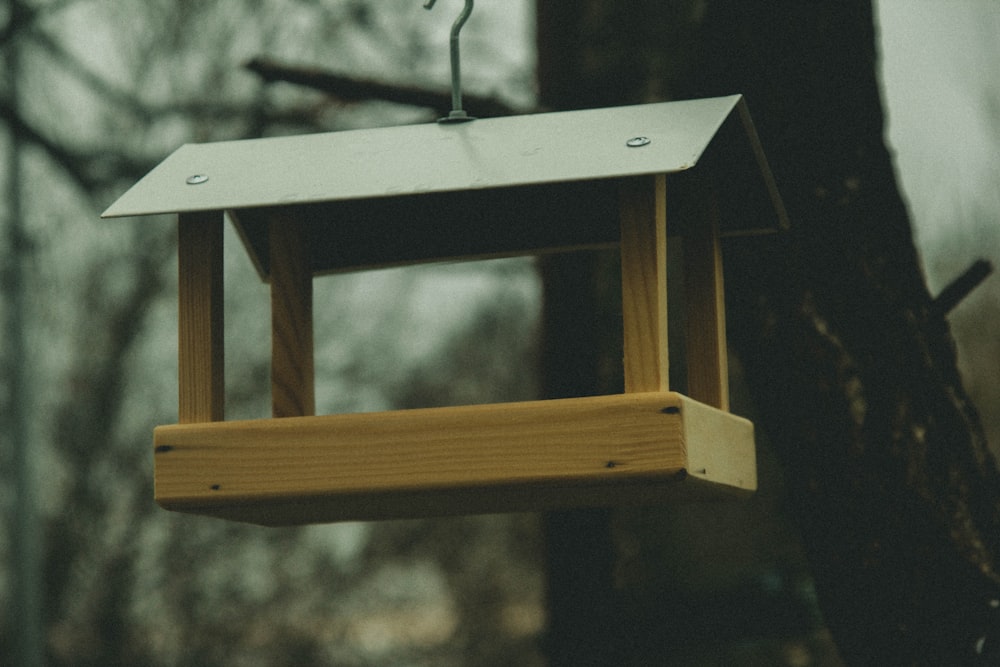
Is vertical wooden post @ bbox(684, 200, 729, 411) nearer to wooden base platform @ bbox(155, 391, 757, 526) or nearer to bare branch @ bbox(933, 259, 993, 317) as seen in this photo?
wooden base platform @ bbox(155, 391, 757, 526)

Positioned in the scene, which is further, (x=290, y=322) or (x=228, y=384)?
(x=228, y=384)

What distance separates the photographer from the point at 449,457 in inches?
52.9

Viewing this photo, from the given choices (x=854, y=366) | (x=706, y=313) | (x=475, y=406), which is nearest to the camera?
(x=475, y=406)

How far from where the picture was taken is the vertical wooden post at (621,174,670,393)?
138cm

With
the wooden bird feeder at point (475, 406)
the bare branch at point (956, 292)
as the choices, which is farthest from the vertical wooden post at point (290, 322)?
the bare branch at point (956, 292)

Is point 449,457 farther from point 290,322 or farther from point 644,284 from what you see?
point 290,322

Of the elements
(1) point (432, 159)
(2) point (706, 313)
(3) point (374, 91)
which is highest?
(3) point (374, 91)

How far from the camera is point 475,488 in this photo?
1340 millimetres

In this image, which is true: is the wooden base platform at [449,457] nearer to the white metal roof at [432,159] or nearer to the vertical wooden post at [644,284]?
the vertical wooden post at [644,284]

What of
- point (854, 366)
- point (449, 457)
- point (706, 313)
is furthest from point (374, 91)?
point (449, 457)

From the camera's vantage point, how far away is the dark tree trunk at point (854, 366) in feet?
5.98

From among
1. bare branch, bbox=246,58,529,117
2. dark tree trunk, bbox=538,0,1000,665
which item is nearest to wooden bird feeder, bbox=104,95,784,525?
dark tree trunk, bbox=538,0,1000,665

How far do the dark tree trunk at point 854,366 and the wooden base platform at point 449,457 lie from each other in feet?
1.41

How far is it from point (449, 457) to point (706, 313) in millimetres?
536
